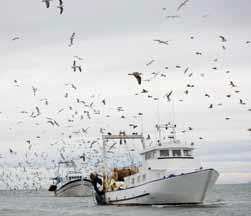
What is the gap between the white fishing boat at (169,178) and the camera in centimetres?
5525

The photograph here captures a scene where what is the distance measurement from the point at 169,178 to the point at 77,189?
234ft

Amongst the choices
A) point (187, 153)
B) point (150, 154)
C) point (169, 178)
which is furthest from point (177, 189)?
point (150, 154)

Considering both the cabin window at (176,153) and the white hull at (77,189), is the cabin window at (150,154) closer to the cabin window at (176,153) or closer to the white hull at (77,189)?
the cabin window at (176,153)

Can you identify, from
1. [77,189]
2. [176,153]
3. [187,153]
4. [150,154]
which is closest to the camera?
[176,153]

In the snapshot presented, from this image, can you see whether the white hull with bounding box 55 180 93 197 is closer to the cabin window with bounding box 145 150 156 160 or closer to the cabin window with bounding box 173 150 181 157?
the cabin window with bounding box 145 150 156 160

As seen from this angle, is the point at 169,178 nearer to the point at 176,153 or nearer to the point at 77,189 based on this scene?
the point at 176,153

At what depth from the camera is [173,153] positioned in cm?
5800

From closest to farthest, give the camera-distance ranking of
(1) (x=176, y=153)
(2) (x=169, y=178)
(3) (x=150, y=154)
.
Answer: (2) (x=169, y=178)
(1) (x=176, y=153)
(3) (x=150, y=154)

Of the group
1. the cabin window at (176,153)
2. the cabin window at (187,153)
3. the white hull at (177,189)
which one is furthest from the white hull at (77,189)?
the cabin window at (176,153)

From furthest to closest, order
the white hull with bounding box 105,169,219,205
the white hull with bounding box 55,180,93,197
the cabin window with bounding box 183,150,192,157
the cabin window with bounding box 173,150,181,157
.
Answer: the white hull with bounding box 55,180,93,197, the cabin window with bounding box 183,150,192,157, the cabin window with bounding box 173,150,181,157, the white hull with bounding box 105,169,219,205

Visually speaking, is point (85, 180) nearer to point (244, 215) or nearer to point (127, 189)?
point (127, 189)

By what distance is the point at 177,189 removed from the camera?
183ft

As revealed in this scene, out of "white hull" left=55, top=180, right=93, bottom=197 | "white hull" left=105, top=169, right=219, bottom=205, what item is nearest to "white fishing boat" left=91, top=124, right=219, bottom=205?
"white hull" left=105, top=169, right=219, bottom=205

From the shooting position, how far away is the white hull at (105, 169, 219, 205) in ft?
181
